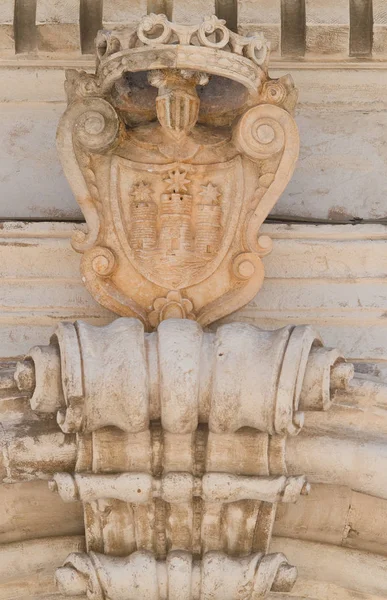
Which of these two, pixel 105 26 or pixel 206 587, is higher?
pixel 105 26

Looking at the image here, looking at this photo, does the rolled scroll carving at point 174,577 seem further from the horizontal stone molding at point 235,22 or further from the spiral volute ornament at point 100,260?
the horizontal stone molding at point 235,22

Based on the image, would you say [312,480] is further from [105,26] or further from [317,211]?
[105,26]

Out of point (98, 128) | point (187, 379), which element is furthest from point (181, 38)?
point (187, 379)

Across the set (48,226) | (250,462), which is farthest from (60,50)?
(250,462)

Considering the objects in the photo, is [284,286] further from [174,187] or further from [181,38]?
[181,38]

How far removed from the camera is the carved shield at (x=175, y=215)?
496 cm

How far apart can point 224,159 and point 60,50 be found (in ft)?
2.51

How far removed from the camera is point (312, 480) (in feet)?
15.8

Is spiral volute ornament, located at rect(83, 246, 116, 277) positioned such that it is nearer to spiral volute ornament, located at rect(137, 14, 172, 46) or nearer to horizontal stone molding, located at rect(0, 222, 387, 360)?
horizontal stone molding, located at rect(0, 222, 387, 360)

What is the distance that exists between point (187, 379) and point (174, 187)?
63 cm

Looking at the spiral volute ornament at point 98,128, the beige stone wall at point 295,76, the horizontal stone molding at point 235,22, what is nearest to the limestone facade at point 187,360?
the spiral volute ornament at point 98,128

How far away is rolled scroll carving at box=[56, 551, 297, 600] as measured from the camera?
4770 mm

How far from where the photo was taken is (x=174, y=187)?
4984 mm

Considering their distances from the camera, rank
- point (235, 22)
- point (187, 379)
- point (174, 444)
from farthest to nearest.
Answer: point (235, 22)
point (174, 444)
point (187, 379)
